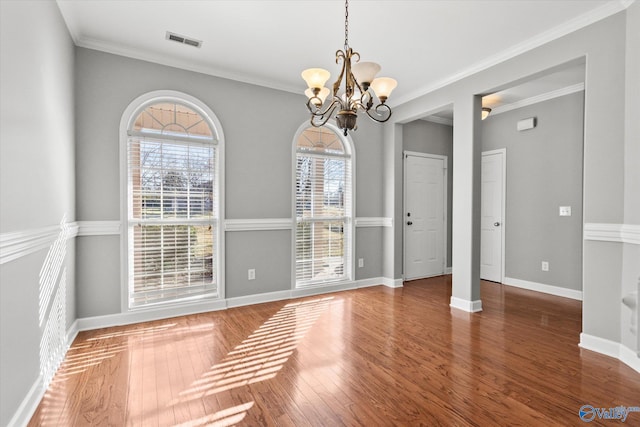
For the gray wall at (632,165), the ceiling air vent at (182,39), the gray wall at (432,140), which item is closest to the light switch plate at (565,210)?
the gray wall at (432,140)

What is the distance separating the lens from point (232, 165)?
3.75 meters

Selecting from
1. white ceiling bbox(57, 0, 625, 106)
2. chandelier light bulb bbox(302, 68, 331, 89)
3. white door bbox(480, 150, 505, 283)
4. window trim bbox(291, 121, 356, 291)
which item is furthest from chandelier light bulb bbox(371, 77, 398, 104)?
white door bbox(480, 150, 505, 283)

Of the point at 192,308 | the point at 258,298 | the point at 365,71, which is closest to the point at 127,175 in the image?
the point at 192,308

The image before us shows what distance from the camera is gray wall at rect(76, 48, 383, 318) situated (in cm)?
306

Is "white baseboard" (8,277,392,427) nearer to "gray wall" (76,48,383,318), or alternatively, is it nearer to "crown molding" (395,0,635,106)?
"gray wall" (76,48,383,318)

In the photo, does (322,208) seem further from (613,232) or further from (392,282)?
(613,232)

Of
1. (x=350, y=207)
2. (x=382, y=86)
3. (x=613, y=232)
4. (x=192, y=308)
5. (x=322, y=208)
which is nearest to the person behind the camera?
(x=382, y=86)

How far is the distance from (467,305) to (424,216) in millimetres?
2019

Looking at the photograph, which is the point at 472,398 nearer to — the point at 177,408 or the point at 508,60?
the point at 177,408

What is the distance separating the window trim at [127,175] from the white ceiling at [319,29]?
0.38 meters

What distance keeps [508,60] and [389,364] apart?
3.15m

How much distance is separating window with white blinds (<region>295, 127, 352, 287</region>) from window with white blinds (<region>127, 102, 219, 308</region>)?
3.71 ft

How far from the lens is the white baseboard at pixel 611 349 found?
91.6 inches

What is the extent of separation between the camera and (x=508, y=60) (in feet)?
10.7
